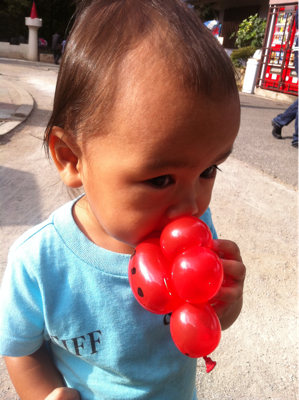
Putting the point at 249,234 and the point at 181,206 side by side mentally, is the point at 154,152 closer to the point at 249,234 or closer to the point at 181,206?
the point at 181,206

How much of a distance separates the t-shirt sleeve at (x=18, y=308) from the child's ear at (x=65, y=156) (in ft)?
0.96

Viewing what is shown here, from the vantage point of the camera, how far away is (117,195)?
102cm

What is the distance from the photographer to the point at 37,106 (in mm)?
7039

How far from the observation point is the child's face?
A: 944mm

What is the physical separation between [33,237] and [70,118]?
1.28 ft

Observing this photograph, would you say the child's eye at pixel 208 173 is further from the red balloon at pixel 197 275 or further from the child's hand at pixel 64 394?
the child's hand at pixel 64 394

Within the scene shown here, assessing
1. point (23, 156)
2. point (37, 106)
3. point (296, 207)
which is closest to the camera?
point (296, 207)

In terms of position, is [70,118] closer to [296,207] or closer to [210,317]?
[210,317]

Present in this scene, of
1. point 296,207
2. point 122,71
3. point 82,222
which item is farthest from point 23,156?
point 122,71

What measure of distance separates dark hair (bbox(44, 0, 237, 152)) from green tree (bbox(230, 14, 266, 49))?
17.0m

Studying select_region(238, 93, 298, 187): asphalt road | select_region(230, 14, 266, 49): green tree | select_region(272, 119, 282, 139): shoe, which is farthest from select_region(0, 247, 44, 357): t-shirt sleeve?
select_region(230, 14, 266, 49): green tree

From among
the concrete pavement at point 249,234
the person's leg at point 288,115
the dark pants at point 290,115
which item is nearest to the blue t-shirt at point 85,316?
the concrete pavement at point 249,234

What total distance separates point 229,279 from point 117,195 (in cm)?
43

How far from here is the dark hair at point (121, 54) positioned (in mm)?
979
